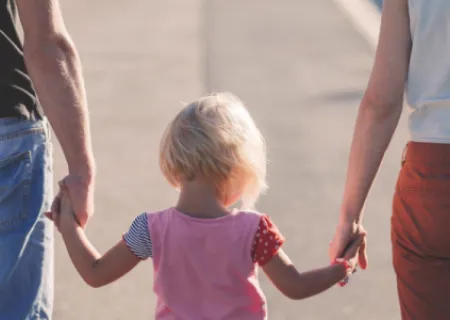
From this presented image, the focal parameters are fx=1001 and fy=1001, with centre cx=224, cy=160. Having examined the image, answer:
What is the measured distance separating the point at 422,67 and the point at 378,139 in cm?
27

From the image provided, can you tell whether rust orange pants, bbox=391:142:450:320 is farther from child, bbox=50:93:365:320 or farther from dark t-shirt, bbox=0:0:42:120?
A: dark t-shirt, bbox=0:0:42:120

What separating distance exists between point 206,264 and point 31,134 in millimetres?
656

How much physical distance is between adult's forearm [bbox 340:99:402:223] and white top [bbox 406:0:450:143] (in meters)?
0.14

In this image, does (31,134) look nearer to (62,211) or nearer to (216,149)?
(62,211)

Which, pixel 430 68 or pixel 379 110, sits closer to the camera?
pixel 430 68

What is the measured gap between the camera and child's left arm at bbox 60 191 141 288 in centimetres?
266

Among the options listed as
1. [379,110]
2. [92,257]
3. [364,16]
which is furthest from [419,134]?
[364,16]

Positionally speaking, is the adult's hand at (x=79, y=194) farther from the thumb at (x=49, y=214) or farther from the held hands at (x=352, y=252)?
the held hands at (x=352, y=252)

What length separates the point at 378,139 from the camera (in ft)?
9.20

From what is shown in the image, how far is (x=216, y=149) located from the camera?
2.57 meters

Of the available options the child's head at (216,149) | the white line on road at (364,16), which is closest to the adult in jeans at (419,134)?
the child's head at (216,149)

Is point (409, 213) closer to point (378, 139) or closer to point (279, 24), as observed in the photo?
point (378, 139)

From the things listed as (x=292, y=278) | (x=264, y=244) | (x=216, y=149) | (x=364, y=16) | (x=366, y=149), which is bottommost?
(x=364, y=16)

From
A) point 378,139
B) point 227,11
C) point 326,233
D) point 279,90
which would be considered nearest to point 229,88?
point 279,90
